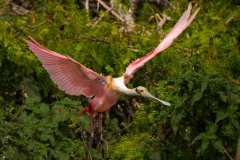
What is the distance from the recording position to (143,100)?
27.4 feet

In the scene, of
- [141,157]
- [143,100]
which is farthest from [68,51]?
[141,157]

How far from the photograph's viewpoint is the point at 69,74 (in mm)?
7371

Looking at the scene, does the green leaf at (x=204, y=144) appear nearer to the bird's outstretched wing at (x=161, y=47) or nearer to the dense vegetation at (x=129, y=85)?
the dense vegetation at (x=129, y=85)

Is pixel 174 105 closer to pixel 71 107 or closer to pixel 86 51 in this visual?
pixel 71 107

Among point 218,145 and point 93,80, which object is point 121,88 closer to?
point 93,80

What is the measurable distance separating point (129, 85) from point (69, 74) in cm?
102

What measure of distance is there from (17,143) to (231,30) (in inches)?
101

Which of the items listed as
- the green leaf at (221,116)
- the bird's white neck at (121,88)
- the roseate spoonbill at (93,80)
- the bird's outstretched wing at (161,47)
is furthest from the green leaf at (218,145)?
the bird's outstretched wing at (161,47)

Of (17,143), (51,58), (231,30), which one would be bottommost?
(17,143)

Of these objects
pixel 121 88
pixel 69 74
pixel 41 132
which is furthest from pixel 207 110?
pixel 41 132

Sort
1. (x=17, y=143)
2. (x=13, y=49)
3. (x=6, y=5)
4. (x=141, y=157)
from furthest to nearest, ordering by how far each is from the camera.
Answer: (x=6, y=5)
(x=13, y=49)
(x=141, y=157)
(x=17, y=143)

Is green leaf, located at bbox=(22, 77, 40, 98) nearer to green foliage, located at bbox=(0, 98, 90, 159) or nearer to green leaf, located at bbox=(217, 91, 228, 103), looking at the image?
green foliage, located at bbox=(0, 98, 90, 159)

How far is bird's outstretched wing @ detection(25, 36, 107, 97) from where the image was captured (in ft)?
23.4

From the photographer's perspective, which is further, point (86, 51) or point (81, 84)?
point (86, 51)
